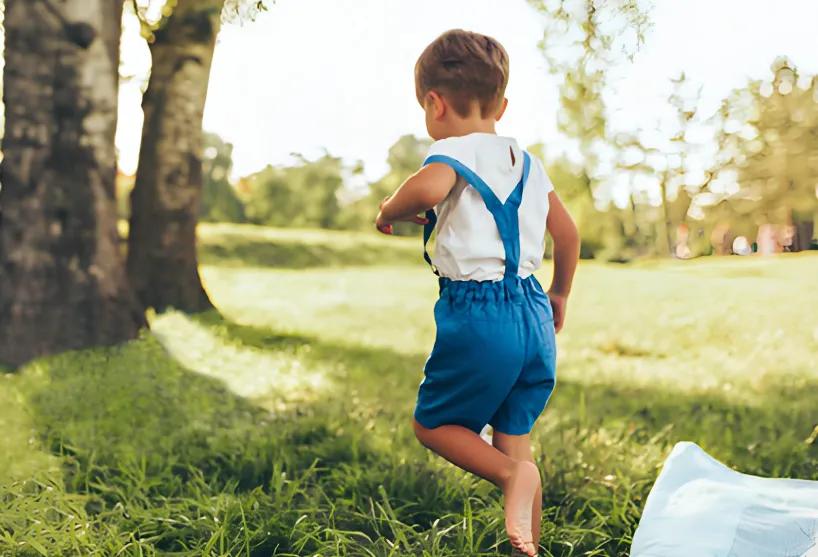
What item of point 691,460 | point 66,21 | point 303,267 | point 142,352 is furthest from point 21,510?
point 303,267

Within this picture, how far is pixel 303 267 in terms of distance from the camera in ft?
43.3

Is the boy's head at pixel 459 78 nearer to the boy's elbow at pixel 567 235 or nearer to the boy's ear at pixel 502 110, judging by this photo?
the boy's ear at pixel 502 110

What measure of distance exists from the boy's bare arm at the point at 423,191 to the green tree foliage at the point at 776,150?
25.1ft

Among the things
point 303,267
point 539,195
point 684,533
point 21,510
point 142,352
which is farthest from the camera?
point 303,267

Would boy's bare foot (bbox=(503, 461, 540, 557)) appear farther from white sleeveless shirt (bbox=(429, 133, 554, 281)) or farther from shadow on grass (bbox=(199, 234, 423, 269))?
shadow on grass (bbox=(199, 234, 423, 269))

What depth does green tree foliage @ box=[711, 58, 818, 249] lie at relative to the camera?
8969mm

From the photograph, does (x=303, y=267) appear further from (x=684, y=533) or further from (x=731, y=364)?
(x=684, y=533)

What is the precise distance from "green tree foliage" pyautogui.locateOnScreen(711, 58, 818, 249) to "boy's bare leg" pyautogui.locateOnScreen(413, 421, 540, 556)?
25.2ft

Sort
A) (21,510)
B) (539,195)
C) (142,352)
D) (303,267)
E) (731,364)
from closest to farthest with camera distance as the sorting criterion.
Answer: (539,195) < (21,510) < (142,352) < (731,364) < (303,267)

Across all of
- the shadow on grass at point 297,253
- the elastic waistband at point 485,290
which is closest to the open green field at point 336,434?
the elastic waistband at point 485,290

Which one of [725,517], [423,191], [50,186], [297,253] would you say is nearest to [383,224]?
[423,191]

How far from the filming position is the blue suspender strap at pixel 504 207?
2.19 m

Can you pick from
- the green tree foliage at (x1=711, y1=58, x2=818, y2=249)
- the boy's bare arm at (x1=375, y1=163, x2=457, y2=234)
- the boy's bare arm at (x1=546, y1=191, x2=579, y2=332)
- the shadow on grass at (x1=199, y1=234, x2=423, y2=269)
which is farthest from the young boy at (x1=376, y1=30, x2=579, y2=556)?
the shadow on grass at (x1=199, y1=234, x2=423, y2=269)

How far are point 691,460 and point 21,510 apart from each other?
2.06 m
